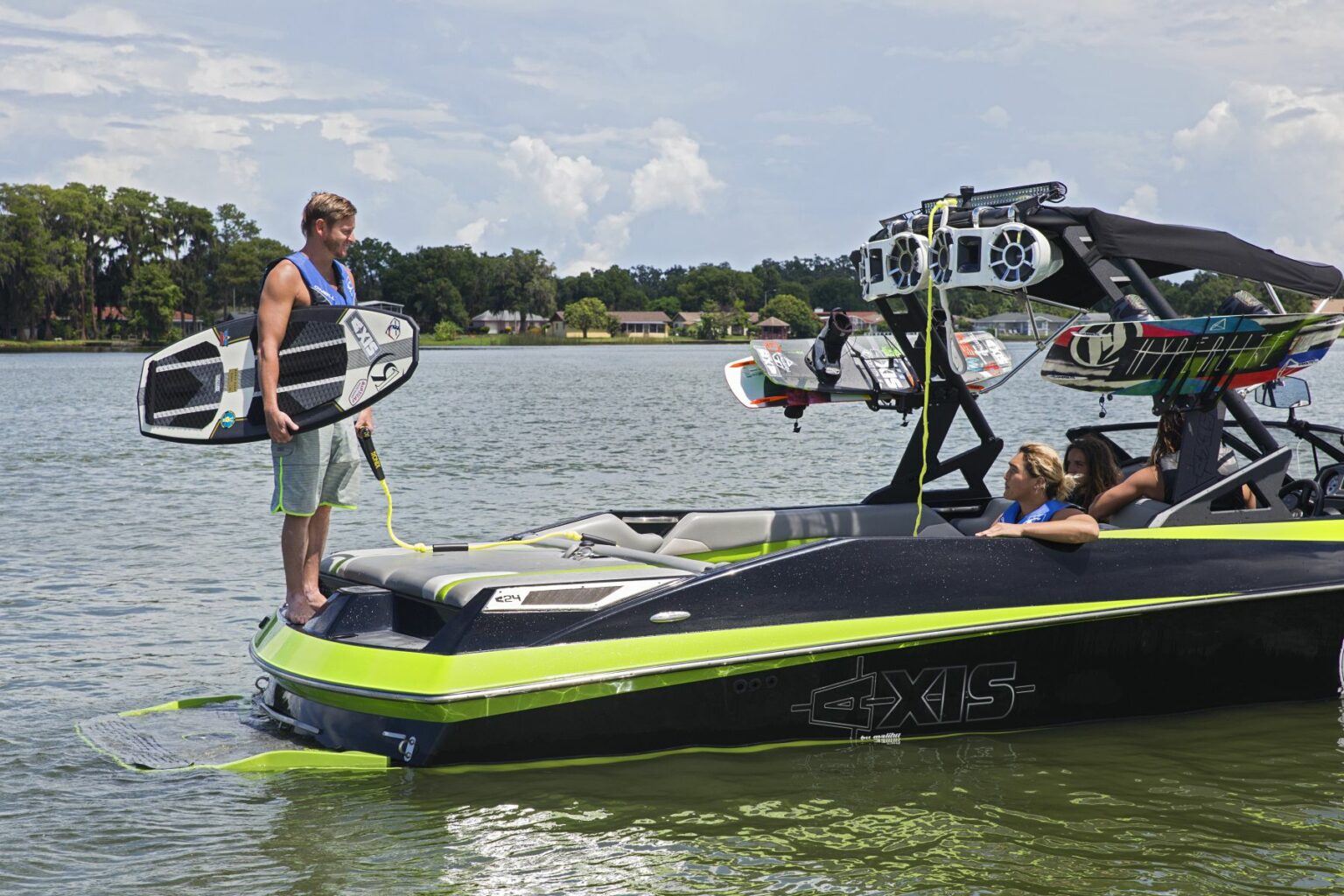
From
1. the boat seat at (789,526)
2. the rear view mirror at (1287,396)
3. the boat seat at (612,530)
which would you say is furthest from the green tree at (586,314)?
the boat seat at (612,530)

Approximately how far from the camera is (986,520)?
7305 millimetres

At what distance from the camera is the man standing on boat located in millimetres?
5980

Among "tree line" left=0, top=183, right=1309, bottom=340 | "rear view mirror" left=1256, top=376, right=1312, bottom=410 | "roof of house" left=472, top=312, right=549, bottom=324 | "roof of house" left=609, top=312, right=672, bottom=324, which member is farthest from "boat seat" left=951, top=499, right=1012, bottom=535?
"roof of house" left=609, top=312, right=672, bottom=324

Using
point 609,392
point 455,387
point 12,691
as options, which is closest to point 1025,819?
point 12,691

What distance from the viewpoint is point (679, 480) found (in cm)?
1773

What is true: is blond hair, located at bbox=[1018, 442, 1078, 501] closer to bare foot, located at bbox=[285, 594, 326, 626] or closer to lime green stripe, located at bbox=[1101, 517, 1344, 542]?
lime green stripe, located at bbox=[1101, 517, 1344, 542]

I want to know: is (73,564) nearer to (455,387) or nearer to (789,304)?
(455,387)

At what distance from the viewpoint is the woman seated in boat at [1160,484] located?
21.6 ft

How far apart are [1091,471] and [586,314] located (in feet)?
492

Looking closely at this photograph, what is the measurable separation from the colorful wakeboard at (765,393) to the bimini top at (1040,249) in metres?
1.08

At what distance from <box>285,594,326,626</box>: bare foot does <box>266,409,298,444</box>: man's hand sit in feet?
2.36

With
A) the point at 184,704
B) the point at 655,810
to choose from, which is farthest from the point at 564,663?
the point at 184,704

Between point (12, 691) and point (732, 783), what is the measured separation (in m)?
3.97

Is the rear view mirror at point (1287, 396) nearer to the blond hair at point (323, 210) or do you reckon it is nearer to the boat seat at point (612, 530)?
the boat seat at point (612, 530)
